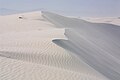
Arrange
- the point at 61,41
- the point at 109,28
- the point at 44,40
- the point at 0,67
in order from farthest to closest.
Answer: the point at 109,28, the point at 44,40, the point at 61,41, the point at 0,67

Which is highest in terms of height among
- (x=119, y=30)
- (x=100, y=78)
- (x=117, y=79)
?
(x=100, y=78)

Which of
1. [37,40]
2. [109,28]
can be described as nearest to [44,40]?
[37,40]

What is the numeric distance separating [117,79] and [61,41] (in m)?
1.91

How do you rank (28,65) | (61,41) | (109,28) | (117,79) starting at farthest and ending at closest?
(109,28) < (61,41) < (117,79) < (28,65)

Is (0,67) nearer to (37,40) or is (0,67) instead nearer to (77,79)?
(77,79)

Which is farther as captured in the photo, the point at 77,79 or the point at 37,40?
the point at 37,40

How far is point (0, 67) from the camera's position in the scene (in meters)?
5.02

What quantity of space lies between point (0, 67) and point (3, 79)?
57 cm

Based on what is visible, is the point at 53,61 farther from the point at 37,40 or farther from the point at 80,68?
the point at 37,40

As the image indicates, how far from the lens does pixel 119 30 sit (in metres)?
20.1

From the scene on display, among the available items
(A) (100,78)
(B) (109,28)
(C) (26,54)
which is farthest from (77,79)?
(B) (109,28)

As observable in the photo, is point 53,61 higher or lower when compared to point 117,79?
higher

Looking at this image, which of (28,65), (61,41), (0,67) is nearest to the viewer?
(0,67)

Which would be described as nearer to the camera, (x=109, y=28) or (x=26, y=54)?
(x=26, y=54)
